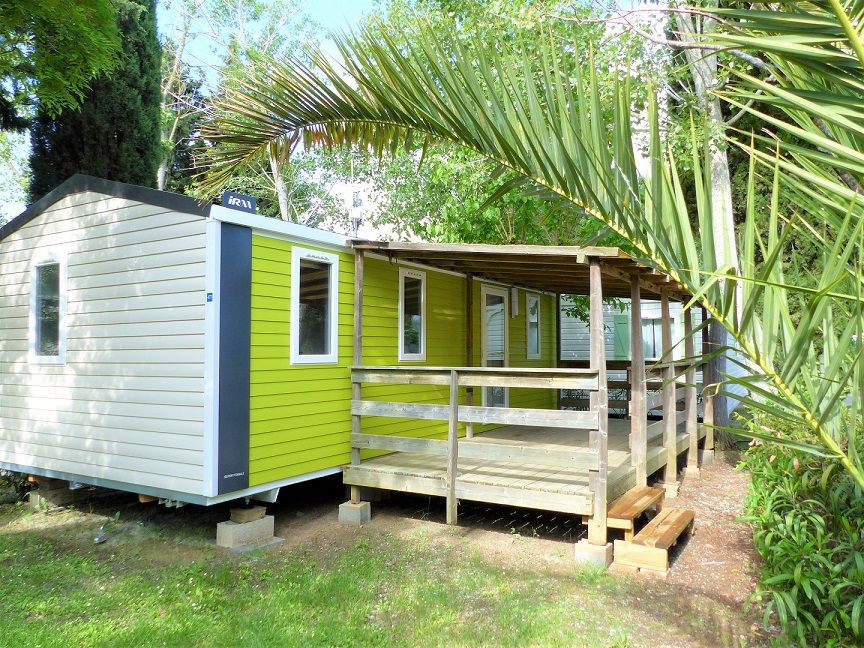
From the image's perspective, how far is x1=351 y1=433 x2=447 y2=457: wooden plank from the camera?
636cm

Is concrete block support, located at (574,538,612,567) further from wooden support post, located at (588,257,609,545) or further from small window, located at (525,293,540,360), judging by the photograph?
small window, located at (525,293,540,360)

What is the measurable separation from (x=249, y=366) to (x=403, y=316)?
274 centimetres

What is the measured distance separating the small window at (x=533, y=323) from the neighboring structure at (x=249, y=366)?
3.17 metres

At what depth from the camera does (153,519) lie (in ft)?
22.7

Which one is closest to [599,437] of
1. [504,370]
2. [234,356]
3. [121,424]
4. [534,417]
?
[534,417]

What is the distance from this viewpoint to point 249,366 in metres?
5.88

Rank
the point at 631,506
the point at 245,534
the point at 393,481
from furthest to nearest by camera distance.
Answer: the point at 393,481 → the point at 245,534 → the point at 631,506

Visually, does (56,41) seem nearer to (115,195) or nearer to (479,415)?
(115,195)

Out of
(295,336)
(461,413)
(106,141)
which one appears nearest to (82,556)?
(295,336)

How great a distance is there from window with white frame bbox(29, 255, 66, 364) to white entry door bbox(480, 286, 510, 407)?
573 cm

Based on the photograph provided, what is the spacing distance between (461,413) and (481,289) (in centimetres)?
397

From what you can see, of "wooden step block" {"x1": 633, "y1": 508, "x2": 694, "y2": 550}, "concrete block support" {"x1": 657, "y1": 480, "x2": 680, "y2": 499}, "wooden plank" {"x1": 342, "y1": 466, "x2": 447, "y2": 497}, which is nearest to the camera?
"wooden step block" {"x1": 633, "y1": 508, "x2": 694, "y2": 550}

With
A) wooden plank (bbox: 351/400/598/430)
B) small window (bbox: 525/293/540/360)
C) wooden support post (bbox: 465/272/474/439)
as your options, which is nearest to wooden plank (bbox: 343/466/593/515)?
wooden plank (bbox: 351/400/598/430)

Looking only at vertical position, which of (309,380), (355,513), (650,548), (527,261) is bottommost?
(355,513)
